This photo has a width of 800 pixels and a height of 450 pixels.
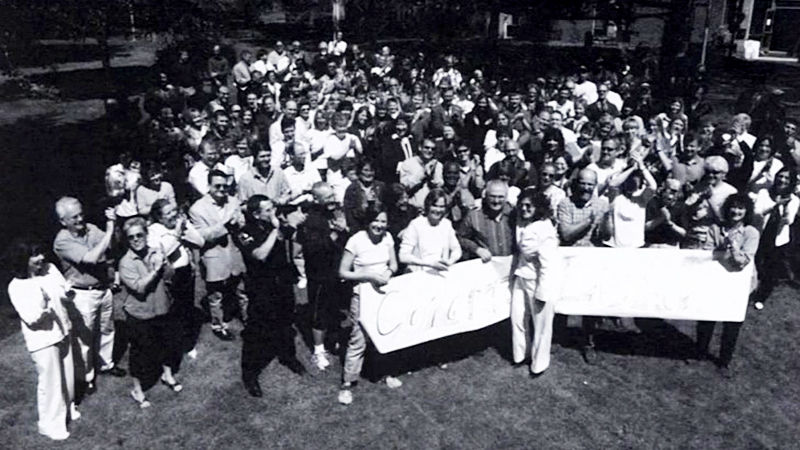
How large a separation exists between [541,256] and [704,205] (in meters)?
2.18

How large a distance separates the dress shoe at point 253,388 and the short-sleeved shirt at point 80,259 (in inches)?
72.7

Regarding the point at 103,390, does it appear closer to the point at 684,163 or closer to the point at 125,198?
the point at 125,198

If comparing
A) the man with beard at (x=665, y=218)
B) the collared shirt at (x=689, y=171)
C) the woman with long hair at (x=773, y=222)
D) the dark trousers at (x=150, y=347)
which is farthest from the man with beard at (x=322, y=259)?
the woman with long hair at (x=773, y=222)

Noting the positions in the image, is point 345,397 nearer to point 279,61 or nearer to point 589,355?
point 589,355

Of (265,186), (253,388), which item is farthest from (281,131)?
(253,388)

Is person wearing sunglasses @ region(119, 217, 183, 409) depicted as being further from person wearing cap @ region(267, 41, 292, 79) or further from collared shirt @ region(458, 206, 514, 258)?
person wearing cap @ region(267, 41, 292, 79)

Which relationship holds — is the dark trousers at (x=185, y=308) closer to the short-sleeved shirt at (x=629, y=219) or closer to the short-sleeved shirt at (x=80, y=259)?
the short-sleeved shirt at (x=80, y=259)

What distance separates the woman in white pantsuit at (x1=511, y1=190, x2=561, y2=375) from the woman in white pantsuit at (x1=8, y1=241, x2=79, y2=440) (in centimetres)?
465

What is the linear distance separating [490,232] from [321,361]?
248cm

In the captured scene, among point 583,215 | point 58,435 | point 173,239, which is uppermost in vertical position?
point 583,215

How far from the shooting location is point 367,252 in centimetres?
673

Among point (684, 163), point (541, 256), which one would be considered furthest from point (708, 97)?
point (541, 256)

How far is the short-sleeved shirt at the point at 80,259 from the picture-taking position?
6.51m

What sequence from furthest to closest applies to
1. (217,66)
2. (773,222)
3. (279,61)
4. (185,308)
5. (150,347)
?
(279,61), (217,66), (773,222), (185,308), (150,347)
